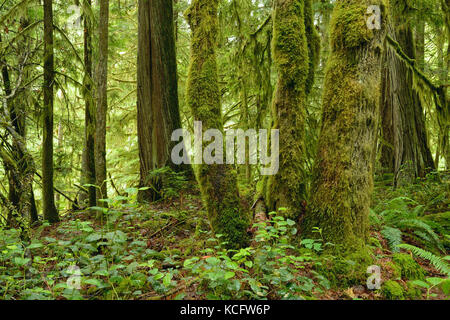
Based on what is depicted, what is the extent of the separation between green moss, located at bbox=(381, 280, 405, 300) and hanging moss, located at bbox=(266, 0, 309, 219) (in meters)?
1.34

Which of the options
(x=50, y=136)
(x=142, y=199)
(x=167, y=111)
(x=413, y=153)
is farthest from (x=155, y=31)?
(x=413, y=153)

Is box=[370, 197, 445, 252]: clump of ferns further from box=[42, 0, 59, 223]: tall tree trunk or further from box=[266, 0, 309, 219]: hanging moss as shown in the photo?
box=[42, 0, 59, 223]: tall tree trunk

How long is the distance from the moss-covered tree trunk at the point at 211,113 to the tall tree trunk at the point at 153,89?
2793mm

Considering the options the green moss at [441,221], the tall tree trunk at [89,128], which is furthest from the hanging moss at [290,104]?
the tall tree trunk at [89,128]

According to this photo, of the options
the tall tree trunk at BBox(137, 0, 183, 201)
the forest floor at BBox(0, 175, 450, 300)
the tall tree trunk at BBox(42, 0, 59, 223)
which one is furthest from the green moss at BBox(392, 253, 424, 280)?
the tall tree trunk at BBox(42, 0, 59, 223)

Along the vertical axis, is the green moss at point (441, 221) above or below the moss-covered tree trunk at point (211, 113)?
below

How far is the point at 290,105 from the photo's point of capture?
3906 mm

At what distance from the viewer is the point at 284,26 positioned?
3.97m

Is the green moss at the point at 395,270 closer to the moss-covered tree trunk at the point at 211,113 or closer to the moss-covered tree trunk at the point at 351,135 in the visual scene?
the moss-covered tree trunk at the point at 351,135

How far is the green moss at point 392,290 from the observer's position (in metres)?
2.75

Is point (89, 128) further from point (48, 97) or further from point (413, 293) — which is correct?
point (413, 293)

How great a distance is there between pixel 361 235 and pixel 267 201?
50.2 inches

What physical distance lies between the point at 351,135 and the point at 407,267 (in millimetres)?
1701

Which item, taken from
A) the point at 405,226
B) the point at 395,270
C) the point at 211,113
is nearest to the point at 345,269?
the point at 395,270
